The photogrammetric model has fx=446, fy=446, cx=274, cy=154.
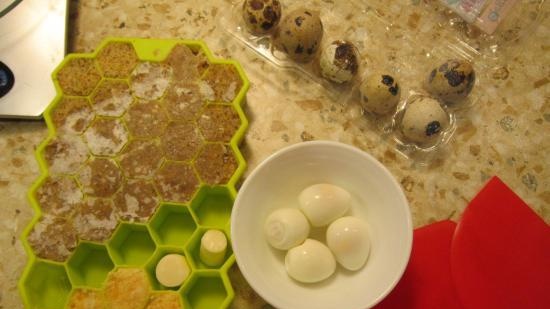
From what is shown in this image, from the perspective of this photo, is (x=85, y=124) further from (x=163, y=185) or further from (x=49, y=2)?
(x=49, y=2)

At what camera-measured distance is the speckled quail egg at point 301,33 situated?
0.73 metres

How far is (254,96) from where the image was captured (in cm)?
79

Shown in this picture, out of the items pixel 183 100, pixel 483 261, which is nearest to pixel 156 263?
pixel 183 100

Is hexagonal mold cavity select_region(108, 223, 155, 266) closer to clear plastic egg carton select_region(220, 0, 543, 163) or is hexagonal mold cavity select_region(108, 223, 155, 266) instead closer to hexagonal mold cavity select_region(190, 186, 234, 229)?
hexagonal mold cavity select_region(190, 186, 234, 229)

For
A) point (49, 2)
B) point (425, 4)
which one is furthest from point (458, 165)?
point (49, 2)

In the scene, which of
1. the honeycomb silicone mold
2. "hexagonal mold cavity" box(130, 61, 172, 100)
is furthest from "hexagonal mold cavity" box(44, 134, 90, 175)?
"hexagonal mold cavity" box(130, 61, 172, 100)

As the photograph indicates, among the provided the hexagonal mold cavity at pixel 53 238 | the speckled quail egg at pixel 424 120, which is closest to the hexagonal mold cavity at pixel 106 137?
the hexagonal mold cavity at pixel 53 238

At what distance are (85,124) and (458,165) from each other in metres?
0.62

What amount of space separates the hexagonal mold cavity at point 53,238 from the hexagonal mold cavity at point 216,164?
8.4 inches

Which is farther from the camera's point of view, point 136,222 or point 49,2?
point 49,2

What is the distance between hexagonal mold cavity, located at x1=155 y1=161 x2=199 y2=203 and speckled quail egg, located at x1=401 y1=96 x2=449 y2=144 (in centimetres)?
35

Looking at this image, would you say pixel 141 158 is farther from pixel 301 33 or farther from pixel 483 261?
pixel 483 261

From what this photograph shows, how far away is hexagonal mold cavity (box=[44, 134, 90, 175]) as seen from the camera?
2.30ft

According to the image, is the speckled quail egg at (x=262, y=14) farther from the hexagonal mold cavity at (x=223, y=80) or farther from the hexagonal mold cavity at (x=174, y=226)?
the hexagonal mold cavity at (x=174, y=226)
